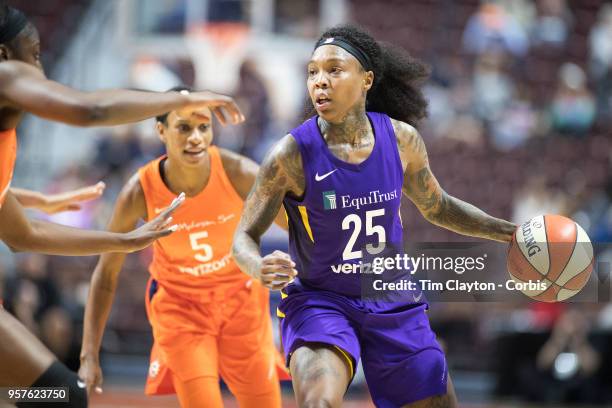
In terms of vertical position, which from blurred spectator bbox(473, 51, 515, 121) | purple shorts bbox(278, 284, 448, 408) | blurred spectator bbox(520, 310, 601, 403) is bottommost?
blurred spectator bbox(520, 310, 601, 403)

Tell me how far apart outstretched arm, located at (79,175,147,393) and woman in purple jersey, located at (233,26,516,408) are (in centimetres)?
115

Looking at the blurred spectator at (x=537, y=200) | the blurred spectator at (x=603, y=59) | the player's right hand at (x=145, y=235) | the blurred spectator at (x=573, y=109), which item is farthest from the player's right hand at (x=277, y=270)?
the blurred spectator at (x=603, y=59)

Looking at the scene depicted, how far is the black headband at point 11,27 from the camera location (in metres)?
3.84

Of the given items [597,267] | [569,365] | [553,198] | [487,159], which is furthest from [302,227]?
[487,159]

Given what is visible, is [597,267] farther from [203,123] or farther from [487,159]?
[487,159]

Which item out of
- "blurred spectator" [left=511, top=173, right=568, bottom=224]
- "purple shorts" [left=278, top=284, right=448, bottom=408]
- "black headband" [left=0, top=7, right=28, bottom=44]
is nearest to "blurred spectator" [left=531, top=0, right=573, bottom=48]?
"blurred spectator" [left=511, top=173, right=568, bottom=224]

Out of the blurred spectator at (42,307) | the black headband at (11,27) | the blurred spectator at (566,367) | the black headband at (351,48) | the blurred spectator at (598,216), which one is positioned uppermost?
the black headband at (11,27)

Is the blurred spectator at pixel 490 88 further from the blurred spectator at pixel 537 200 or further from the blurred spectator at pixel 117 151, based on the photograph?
the blurred spectator at pixel 117 151

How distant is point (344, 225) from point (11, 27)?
1.69m

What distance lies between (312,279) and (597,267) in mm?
1575

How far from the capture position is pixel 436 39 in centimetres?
1347

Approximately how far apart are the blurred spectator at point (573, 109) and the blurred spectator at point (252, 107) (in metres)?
3.98

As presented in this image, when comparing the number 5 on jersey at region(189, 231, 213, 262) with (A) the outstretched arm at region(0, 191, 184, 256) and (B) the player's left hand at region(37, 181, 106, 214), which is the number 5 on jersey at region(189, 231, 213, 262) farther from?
(A) the outstretched arm at region(0, 191, 184, 256)

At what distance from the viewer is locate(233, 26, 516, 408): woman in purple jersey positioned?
13.5ft
